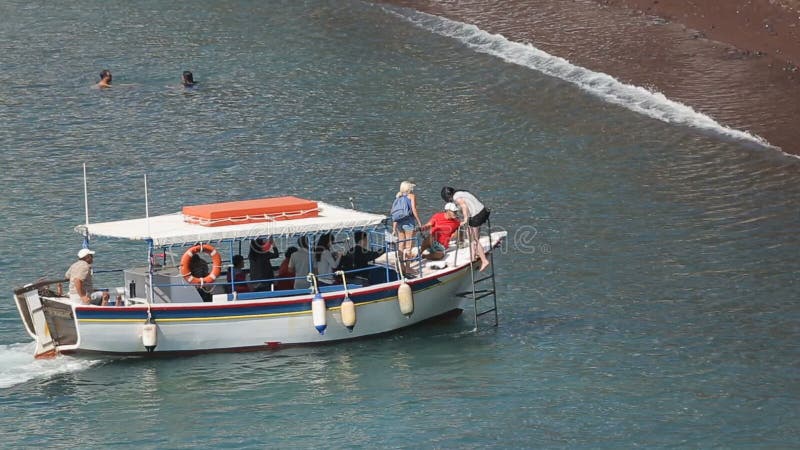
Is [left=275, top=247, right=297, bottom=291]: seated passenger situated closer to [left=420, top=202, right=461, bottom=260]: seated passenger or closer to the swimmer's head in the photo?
[left=420, top=202, right=461, bottom=260]: seated passenger

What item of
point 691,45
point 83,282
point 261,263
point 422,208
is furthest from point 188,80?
point 83,282

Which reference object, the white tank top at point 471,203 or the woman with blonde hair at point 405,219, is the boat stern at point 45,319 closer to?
the woman with blonde hair at point 405,219

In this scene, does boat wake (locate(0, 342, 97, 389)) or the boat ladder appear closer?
boat wake (locate(0, 342, 97, 389))

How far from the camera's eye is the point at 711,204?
35.2 m

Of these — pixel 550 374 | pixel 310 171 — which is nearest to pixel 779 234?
pixel 550 374

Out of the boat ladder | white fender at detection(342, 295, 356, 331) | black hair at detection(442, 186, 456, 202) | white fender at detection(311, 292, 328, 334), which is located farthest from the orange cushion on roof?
the boat ladder

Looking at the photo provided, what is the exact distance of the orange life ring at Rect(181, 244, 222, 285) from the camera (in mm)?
25172

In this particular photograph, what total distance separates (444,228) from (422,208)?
7868mm

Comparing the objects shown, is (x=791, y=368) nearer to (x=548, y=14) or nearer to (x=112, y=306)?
(x=112, y=306)

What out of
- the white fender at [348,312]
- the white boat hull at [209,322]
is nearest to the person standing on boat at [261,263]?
the white boat hull at [209,322]

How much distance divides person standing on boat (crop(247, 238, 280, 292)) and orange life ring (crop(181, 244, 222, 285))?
36.2 inches

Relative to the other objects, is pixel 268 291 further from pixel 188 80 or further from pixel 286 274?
pixel 188 80

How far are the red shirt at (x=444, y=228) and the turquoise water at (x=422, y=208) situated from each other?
1.84m

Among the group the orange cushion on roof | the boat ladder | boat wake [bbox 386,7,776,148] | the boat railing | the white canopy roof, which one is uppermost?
boat wake [bbox 386,7,776,148]
